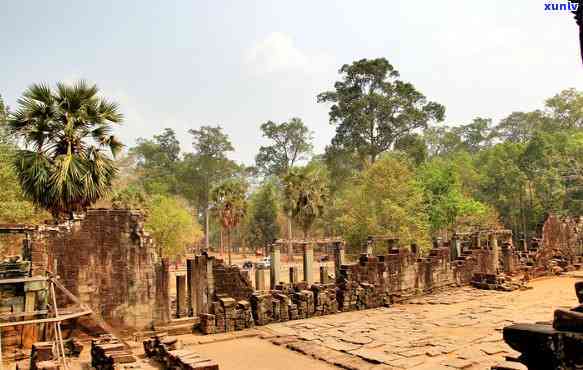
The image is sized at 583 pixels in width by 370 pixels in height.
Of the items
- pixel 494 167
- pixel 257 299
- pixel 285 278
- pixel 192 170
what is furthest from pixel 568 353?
pixel 192 170

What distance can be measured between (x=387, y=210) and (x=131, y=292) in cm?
1711

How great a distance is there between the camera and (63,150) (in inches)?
634

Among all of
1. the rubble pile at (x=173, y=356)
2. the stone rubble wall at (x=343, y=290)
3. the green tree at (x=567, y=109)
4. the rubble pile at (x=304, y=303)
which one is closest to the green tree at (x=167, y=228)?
the stone rubble wall at (x=343, y=290)

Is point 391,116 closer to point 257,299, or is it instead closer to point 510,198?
point 510,198

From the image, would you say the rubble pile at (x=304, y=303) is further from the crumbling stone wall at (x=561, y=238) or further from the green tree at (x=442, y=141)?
the green tree at (x=442, y=141)

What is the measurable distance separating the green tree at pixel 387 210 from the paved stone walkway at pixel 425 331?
288 inches

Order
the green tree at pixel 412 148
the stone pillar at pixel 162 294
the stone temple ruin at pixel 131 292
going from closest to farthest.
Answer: the stone temple ruin at pixel 131 292, the stone pillar at pixel 162 294, the green tree at pixel 412 148

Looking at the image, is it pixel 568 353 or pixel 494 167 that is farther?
pixel 494 167

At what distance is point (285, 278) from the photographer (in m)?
35.8

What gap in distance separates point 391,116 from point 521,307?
30.5m

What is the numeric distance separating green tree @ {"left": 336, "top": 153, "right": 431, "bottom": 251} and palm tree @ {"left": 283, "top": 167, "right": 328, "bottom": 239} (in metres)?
5.31

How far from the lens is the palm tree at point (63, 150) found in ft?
49.6

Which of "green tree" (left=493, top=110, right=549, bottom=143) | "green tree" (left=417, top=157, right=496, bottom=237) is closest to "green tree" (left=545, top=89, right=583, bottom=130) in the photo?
"green tree" (left=493, top=110, right=549, bottom=143)

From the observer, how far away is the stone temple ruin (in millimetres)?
12672
